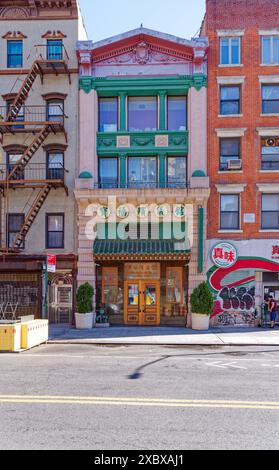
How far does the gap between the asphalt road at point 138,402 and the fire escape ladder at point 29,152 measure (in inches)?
461

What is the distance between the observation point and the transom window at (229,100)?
24.9 metres

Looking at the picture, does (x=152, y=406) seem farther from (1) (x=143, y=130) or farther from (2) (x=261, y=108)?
(2) (x=261, y=108)

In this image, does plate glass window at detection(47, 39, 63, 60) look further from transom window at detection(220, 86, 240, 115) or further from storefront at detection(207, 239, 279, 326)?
storefront at detection(207, 239, 279, 326)

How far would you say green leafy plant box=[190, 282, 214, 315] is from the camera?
22641mm

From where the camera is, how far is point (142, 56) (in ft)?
81.5

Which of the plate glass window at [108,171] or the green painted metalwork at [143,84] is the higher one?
the green painted metalwork at [143,84]

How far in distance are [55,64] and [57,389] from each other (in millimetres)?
19340

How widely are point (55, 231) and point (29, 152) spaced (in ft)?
14.2

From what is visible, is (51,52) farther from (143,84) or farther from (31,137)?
(143,84)

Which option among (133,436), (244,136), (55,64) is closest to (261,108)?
(244,136)

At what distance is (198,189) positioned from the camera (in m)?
23.6

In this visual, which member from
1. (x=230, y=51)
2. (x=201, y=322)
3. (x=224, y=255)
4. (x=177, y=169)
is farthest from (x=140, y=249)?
(x=230, y=51)

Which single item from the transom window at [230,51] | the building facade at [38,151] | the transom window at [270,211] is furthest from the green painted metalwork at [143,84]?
the transom window at [270,211]

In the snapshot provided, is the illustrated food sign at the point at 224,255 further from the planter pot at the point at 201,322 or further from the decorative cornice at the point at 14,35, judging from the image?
the decorative cornice at the point at 14,35
